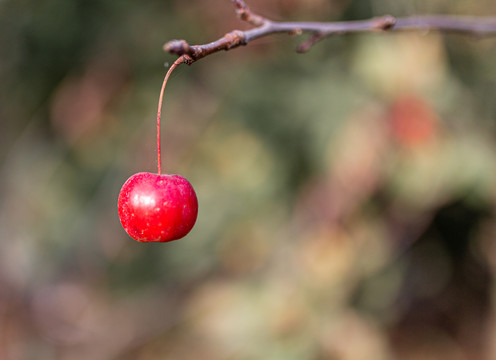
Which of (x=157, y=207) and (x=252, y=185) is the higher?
(x=252, y=185)

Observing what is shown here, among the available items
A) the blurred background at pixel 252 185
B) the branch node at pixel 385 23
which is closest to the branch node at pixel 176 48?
the branch node at pixel 385 23

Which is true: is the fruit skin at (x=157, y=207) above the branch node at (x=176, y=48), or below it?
above

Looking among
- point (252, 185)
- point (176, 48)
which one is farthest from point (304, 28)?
point (252, 185)

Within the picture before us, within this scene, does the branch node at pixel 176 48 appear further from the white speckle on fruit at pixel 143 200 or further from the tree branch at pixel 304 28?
the white speckle on fruit at pixel 143 200

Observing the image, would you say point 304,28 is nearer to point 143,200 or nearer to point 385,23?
point 385,23

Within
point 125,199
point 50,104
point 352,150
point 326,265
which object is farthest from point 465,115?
point 50,104
